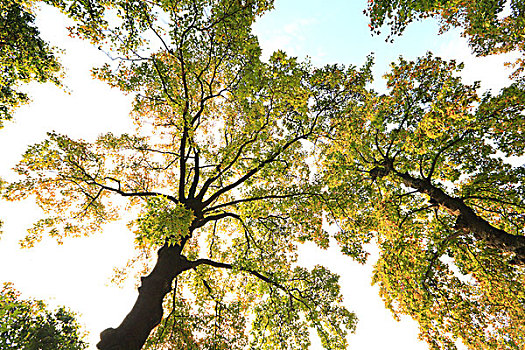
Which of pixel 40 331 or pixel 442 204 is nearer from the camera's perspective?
pixel 442 204

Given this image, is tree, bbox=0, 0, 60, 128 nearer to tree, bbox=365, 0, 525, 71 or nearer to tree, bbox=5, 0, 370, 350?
tree, bbox=5, 0, 370, 350

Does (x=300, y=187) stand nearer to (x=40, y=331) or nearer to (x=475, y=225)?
(x=475, y=225)

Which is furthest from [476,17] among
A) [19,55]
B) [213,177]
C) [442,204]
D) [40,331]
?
[40,331]

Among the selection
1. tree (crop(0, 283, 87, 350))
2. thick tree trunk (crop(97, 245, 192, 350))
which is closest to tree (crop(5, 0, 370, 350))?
thick tree trunk (crop(97, 245, 192, 350))

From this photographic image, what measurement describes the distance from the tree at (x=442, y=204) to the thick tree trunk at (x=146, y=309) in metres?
7.60

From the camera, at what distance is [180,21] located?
761cm

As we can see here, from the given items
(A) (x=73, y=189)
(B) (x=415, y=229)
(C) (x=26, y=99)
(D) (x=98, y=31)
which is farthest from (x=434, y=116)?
(C) (x=26, y=99)

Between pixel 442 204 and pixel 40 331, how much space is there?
28978 millimetres

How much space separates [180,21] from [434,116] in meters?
9.87

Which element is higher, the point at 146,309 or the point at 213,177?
the point at 213,177

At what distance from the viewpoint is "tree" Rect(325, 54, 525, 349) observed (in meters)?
7.20

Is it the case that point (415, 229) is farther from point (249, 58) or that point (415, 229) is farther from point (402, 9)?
point (249, 58)

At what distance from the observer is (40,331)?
1672cm

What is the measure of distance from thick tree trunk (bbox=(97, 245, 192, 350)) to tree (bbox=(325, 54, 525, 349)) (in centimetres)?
760
